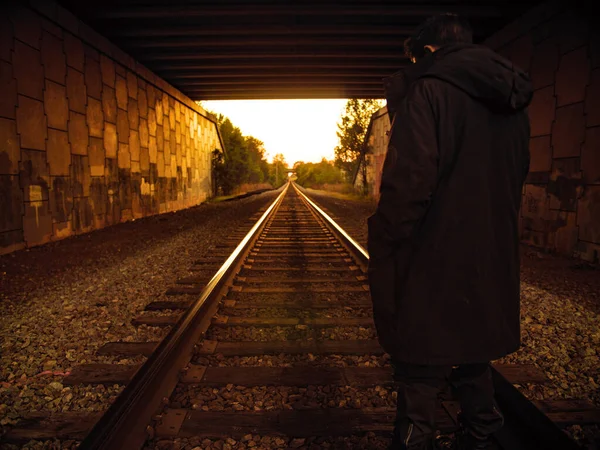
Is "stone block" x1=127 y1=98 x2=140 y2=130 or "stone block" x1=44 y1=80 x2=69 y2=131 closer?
"stone block" x1=44 y1=80 x2=69 y2=131

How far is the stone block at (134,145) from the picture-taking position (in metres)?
10.2

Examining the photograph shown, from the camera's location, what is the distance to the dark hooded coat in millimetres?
1207

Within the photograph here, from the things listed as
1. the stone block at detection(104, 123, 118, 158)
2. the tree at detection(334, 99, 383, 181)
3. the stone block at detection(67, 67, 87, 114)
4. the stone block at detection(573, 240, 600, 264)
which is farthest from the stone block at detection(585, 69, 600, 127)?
the tree at detection(334, 99, 383, 181)

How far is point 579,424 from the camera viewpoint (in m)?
1.87

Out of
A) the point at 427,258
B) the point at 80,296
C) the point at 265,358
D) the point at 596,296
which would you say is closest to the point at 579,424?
the point at 427,258

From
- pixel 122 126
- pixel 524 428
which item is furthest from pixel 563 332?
pixel 122 126

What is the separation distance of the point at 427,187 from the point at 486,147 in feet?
0.82

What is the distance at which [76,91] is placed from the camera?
302 inches

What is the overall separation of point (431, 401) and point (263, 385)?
1191mm

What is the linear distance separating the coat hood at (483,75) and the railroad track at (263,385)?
1.39 m

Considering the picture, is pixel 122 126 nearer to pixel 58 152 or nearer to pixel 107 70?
pixel 107 70

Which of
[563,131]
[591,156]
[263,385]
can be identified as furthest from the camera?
[563,131]

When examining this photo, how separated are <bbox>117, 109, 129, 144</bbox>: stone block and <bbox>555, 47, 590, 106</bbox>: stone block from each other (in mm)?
9368

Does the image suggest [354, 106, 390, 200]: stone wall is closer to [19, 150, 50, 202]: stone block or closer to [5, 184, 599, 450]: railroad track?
[19, 150, 50, 202]: stone block
